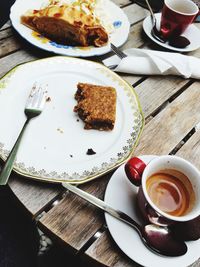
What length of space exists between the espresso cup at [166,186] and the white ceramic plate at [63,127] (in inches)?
4.3

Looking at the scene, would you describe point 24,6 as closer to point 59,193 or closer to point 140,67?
point 140,67

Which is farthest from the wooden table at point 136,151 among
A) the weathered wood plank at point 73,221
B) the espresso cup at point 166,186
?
the espresso cup at point 166,186

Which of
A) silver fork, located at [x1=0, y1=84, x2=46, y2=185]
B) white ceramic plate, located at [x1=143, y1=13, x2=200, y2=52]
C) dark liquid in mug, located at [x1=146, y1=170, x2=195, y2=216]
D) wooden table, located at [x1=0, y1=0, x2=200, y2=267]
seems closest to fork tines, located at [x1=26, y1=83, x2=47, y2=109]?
silver fork, located at [x1=0, y1=84, x2=46, y2=185]

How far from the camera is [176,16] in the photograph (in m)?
1.21

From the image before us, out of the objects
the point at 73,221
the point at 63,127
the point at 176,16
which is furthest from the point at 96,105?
the point at 176,16

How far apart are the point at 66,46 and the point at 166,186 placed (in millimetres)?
654

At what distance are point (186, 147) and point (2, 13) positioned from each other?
1091 millimetres

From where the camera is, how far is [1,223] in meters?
0.97

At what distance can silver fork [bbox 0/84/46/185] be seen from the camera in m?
0.73

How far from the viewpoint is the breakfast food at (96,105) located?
0.88 m

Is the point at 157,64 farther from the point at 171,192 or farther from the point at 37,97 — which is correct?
the point at 171,192

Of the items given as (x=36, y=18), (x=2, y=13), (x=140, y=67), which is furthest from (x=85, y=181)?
(x=2, y=13)

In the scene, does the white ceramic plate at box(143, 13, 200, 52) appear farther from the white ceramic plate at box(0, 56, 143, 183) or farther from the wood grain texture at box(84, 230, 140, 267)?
the wood grain texture at box(84, 230, 140, 267)

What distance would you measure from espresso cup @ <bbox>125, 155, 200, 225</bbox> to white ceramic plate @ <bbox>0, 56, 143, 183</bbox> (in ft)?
0.36
